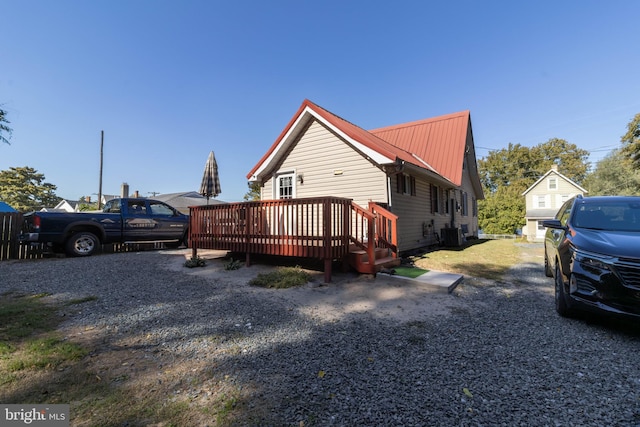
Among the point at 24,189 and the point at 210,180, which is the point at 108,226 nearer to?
the point at 210,180

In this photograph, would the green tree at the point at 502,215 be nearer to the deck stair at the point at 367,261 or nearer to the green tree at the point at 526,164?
the green tree at the point at 526,164

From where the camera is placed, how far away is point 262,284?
5039 millimetres

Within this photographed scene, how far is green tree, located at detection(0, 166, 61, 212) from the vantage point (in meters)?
31.2

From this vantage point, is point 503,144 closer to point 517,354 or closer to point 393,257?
point 393,257

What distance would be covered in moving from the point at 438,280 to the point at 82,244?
10.1 metres

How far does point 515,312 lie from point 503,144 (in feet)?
154

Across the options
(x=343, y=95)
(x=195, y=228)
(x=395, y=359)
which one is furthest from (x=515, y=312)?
(x=343, y=95)

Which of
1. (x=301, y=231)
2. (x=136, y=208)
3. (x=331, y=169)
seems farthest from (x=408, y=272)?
(x=136, y=208)

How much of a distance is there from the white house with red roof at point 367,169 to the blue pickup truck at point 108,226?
361 cm

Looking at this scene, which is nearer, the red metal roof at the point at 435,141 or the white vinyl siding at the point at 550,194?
the red metal roof at the point at 435,141

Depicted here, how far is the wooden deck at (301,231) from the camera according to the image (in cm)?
539

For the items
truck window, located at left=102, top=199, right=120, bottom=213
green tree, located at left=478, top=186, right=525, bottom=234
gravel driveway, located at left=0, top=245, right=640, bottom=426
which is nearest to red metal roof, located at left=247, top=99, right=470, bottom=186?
truck window, located at left=102, top=199, right=120, bottom=213

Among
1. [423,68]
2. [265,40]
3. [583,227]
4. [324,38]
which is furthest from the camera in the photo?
[423,68]
